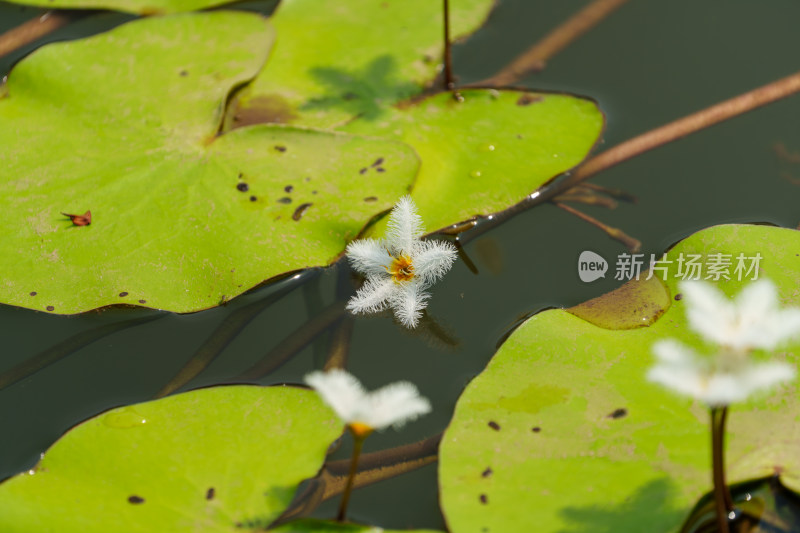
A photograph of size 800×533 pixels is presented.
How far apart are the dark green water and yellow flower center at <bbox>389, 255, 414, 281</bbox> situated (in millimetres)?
159

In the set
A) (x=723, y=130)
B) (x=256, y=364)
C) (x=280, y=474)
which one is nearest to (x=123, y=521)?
(x=280, y=474)

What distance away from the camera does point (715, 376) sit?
1.43 metres

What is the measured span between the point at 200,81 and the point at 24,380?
149cm

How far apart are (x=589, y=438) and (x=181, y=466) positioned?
3.87ft

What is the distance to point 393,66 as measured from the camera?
3383mm

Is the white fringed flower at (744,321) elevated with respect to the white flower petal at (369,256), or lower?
elevated

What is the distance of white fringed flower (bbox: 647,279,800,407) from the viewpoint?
4.57 feet

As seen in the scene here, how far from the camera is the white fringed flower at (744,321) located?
1435 millimetres

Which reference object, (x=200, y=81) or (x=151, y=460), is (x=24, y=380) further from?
(x=200, y=81)

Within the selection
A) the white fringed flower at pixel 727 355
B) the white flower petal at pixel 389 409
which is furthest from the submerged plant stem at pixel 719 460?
the white flower petal at pixel 389 409

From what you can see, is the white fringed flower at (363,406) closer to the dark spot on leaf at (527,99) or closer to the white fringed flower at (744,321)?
the white fringed flower at (744,321)

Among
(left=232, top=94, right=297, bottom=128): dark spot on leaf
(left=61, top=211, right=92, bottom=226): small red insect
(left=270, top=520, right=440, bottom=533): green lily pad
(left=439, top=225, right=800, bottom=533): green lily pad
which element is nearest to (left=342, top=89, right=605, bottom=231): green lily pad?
(left=232, top=94, right=297, bottom=128): dark spot on leaf

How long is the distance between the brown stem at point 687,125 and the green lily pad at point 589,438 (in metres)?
0.85

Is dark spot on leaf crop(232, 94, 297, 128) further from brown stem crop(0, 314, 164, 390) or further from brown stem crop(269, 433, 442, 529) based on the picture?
brown stem crop(269, 433, 442, 529)
